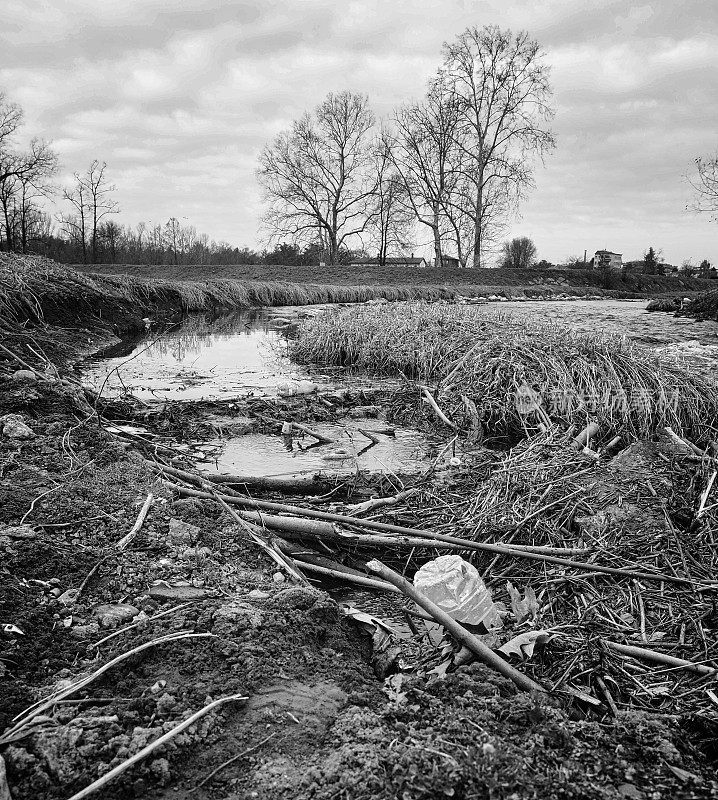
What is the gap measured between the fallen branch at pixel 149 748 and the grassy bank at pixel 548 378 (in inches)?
145

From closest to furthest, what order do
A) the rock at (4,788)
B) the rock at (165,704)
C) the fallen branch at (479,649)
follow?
the rock at (4,788) → the rock at (165,704) → the fallen branch at (479,649)

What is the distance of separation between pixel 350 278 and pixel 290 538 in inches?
1080

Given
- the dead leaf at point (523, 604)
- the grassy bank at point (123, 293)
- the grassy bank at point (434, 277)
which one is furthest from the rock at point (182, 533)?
the grassy bank at point (434, 277)

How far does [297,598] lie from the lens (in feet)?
6.56

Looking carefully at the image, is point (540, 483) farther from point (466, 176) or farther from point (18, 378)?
point (466, 176)

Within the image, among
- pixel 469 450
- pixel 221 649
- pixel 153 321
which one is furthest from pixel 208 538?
pixel 153 321

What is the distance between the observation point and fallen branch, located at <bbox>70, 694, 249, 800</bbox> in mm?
1223

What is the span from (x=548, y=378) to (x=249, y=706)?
4283 mm

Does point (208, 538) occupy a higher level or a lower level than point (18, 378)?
lower

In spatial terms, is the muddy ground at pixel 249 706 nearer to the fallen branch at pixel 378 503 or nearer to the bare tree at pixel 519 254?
the fallen branch at pixel 378 503

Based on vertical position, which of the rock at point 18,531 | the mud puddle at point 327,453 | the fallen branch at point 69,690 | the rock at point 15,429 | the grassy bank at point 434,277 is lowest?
the mud puddle at point 327,453

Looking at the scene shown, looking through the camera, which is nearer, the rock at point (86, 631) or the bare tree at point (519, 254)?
the rock at point (86, 631)

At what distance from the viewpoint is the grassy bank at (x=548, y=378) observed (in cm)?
465

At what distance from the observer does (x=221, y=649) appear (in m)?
1.72
